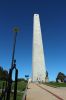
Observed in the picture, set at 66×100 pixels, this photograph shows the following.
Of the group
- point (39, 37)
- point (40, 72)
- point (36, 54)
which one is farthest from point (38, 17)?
point (40, 72)

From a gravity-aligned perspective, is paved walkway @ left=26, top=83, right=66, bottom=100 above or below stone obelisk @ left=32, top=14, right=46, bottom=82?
below

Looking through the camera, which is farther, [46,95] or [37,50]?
[37,50]

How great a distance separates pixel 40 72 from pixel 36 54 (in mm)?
6764

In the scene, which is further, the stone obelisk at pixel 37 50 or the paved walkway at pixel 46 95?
the stone obelisk at pixel 37 50

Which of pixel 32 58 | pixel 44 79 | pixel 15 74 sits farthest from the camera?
pixel 32 58

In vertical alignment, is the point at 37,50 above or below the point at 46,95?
above

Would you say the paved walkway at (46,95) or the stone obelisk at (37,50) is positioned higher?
the stone obelisk at (37,50)

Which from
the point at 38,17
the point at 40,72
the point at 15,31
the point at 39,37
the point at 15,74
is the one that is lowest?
the point at 15,74

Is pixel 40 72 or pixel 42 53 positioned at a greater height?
pixel 42 53

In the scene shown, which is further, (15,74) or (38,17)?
(38,17)

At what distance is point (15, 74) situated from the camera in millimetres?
10398

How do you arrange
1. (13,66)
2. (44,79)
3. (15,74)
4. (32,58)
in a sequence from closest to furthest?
1. (13,66)
2. (15,74)
3. (44,79)
4. (32,58)

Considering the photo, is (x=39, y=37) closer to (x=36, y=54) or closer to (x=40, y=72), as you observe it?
(x=36, y=54)

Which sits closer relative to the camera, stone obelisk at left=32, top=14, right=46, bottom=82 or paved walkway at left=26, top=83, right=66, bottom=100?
paved walkway at left=26, top=83, right=66, bottom=100
